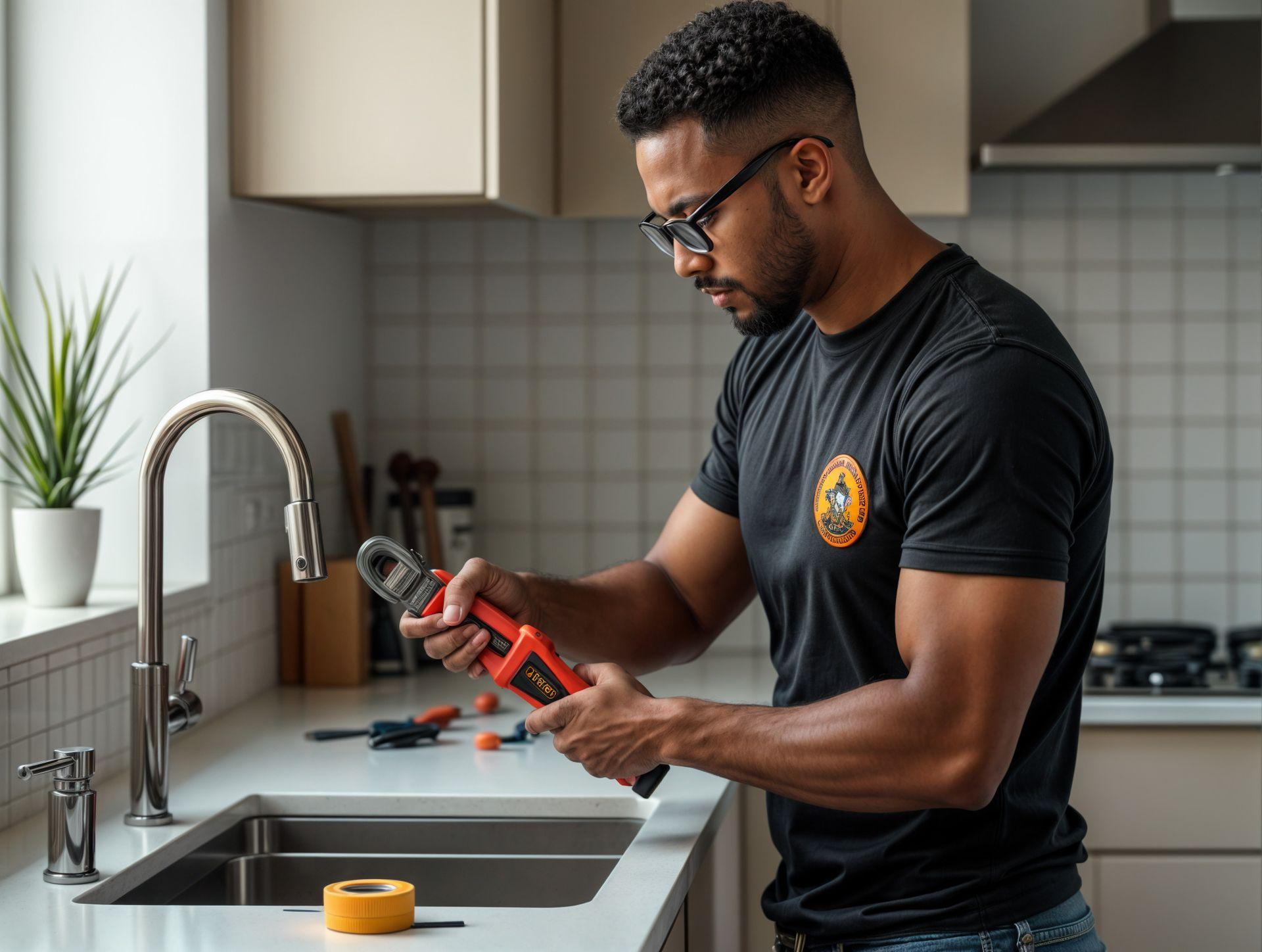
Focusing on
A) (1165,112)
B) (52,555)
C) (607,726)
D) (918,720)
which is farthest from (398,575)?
(1165,112)

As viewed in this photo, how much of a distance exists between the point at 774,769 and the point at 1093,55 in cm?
193

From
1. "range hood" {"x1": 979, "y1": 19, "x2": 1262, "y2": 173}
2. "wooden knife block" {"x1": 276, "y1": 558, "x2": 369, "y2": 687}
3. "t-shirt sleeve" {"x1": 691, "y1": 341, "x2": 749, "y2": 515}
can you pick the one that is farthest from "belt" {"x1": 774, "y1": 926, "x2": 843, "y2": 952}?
"range hood" {"x1": 979, "y1": 19, "x2": 1262, "y2": 173}

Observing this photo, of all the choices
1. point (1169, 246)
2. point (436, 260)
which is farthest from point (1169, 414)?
point (436, 260)

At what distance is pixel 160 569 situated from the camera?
1.42 metres

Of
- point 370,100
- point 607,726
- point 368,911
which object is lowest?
point 368,911

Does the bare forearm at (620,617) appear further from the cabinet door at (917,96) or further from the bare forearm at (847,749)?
the cabinet door at (917,96)

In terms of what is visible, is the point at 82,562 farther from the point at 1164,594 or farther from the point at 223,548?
the point at 1164,594

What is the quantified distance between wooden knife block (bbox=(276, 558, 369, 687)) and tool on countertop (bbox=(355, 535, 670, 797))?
35.2 inches

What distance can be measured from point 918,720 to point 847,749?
0.23 feet

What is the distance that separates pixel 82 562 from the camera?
5.61 ft

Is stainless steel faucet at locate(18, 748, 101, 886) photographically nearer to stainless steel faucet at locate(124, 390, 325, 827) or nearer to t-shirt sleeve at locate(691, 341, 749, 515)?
stainless steel faucet at locate(124, 390, 325, 827)

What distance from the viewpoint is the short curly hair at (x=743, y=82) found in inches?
48.1

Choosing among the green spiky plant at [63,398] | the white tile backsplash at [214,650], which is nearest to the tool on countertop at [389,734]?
the white tile backsplash at [214,650]

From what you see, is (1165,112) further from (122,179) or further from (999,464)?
(122,179)
